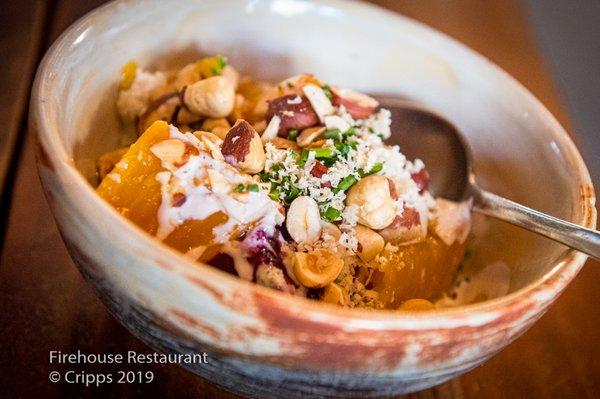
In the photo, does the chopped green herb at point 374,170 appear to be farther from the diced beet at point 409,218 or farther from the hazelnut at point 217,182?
the hazelnut at point 217,182

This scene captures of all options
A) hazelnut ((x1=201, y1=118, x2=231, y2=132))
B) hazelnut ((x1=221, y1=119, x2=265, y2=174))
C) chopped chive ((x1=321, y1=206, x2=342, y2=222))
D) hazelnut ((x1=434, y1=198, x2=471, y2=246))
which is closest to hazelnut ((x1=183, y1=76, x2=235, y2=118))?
hazelnut ((x1=201, y1=118, x2=231, y2=132))

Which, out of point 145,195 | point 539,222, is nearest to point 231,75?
point 145,195

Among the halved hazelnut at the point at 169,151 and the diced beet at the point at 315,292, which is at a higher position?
the halved hazelnut at the point at 169,151

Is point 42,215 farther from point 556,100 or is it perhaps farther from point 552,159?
point 556,100

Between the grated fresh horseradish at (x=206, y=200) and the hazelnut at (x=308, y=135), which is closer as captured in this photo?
the grated fresh horseradish at (x=206, y=200)

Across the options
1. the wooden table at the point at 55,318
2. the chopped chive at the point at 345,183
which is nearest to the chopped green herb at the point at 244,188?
the chopped chive at the point at 345,183

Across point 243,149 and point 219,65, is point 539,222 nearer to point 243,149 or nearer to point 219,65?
point 243,149
